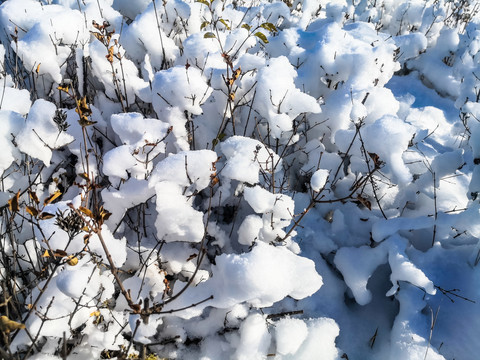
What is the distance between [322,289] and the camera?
1.83 metres

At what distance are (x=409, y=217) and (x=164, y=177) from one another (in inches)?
55.0

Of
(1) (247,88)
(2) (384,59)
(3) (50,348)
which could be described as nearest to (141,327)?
(3) (50,348)

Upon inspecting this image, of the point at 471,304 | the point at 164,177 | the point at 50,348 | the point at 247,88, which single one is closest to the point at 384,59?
the point at 247,88

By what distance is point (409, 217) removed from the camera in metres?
2.00

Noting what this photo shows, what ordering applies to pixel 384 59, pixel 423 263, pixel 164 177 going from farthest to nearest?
pixel 384 59 → pixel 423 263 → pixel 164 177

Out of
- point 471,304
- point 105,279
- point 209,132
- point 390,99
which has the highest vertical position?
point 390,99

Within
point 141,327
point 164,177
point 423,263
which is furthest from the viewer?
point 423,263

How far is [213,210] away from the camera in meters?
1.94

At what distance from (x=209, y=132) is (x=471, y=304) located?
5.13 feet

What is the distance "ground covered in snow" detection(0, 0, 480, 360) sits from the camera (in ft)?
4.53

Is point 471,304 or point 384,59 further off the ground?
point 384,59

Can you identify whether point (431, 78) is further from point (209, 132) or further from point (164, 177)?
point (164, 177)

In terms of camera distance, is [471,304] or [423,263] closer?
[471,304]

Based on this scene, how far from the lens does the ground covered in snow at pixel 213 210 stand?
4.53 feet
